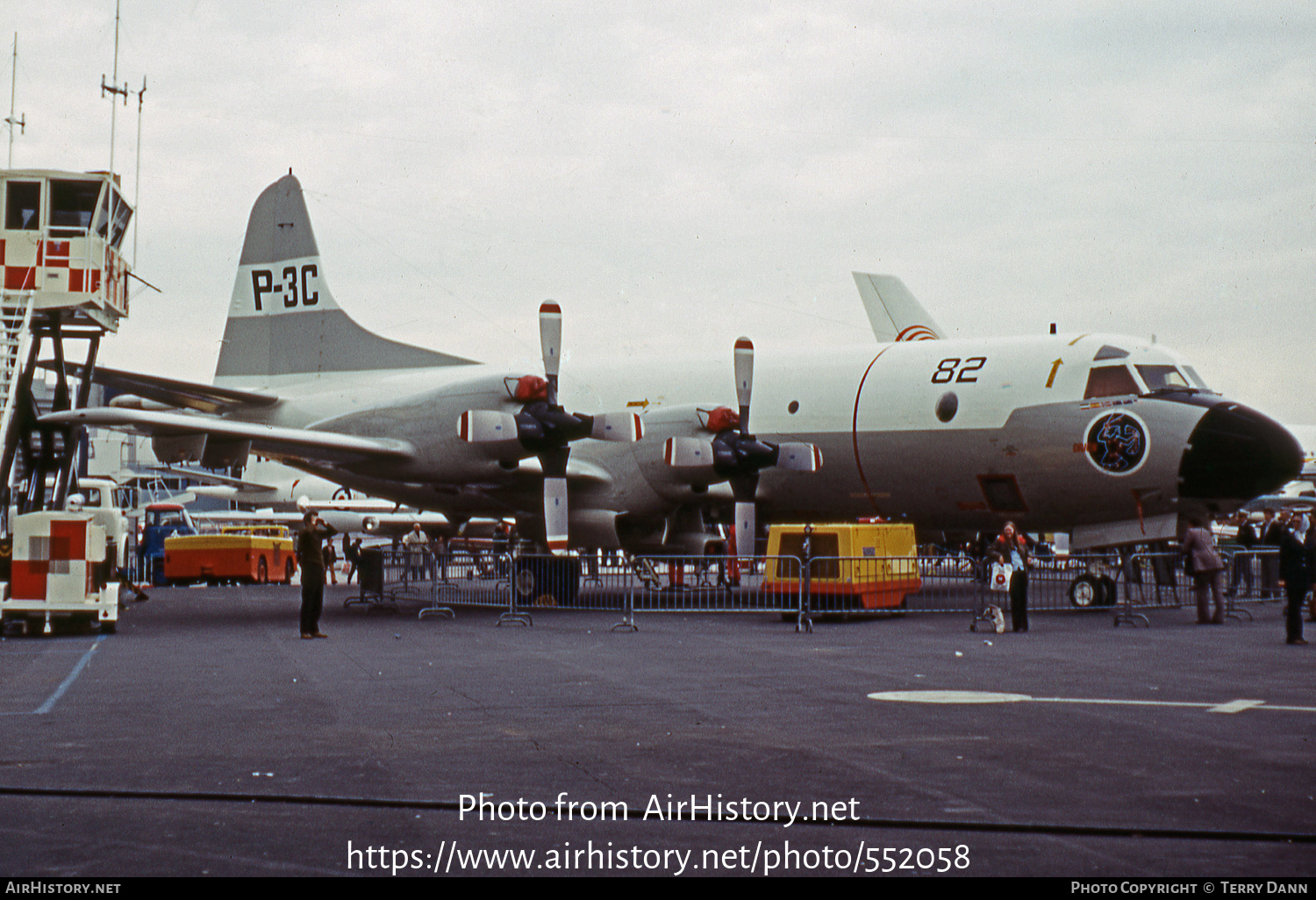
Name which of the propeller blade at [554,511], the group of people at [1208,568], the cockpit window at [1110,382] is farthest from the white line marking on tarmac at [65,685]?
the cockpit window at [1110,382]

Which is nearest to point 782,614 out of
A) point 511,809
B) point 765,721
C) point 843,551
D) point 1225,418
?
point 843,551

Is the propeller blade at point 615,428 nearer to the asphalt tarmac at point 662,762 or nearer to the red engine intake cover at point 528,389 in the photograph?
the red engine intake cover at point 528,389

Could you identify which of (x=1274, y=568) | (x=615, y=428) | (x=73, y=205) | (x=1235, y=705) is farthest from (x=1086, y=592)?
(x=73, y=205)

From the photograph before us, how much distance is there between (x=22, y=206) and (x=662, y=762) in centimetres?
1664

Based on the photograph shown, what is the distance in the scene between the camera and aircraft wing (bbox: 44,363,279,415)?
18625 mm

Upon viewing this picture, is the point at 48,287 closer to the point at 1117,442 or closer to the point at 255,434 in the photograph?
the point at 255,434

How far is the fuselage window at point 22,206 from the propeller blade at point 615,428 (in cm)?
947

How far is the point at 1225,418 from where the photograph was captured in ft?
53.5

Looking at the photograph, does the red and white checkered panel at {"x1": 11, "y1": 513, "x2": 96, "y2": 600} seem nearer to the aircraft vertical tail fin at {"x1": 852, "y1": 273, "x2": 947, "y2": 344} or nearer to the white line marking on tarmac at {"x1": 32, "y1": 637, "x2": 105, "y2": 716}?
the white line marking on tarmac at {"x1": 32, "y1": 637, "x2": 105, "y2": 716}

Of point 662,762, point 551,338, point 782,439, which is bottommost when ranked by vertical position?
point 662,762

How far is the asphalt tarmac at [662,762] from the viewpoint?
15.0 ft

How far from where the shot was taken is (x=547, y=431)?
57.3 ft

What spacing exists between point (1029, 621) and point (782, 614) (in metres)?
3.67

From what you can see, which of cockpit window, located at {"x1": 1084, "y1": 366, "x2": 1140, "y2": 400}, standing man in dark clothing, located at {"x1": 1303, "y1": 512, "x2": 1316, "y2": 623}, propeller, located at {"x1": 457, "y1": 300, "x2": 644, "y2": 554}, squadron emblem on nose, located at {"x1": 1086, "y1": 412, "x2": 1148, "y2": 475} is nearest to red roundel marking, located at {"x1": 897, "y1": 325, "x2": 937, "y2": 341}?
cockpit window, located at {"x1": 1084, "y1": 366, "x2": 1140, "y2": 400}
